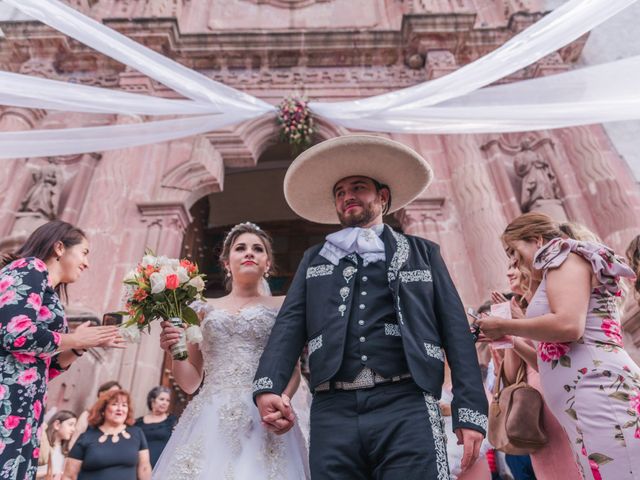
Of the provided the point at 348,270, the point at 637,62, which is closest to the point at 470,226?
the point at 637,62

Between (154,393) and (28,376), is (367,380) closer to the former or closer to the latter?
(28,376)

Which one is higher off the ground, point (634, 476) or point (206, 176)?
point (206, 176)

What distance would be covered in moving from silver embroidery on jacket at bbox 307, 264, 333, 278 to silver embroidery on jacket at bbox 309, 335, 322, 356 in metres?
0.30

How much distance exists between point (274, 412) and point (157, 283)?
2.93 ft

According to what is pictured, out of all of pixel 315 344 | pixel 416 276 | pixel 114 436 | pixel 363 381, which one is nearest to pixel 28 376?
pixel 315 344

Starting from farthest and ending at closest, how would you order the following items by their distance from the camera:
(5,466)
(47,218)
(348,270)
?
(47,218)
(348,270)
(5,466)

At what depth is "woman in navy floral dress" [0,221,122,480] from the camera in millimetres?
2117

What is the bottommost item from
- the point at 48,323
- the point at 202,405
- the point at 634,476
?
the point at 634,476

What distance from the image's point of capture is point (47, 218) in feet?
21.0

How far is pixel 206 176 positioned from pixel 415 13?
4201 mm

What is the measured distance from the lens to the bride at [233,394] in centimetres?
224

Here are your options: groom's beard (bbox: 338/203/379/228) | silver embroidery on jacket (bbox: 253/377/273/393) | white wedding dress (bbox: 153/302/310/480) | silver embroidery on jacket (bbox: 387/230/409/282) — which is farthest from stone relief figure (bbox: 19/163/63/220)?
silver embroidery on jacket (bbox: 387/230/409/282)

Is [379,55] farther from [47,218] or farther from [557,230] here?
[557,230]

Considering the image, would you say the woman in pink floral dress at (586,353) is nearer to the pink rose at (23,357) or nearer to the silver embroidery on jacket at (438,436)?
the silver embroidery on jacket at (438,436)
